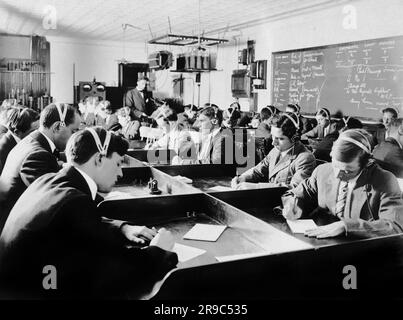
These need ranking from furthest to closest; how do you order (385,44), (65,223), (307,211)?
1. (385,44)
2. (307,211)
3. (65,223)

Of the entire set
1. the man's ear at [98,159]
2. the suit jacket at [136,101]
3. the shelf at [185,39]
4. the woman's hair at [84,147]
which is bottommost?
the man's ear at [98,159]

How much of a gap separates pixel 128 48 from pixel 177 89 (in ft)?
6.19

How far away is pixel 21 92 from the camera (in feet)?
33.0

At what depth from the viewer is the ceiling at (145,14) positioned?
6953mm

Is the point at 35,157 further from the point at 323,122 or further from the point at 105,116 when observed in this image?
the point at 105,116

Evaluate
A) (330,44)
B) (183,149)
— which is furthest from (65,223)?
(330,44)

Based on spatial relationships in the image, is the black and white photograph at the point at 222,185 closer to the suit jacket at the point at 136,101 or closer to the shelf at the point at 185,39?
the suit jacket at the point at 136,101

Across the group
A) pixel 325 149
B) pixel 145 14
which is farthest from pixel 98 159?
pixel 145 14

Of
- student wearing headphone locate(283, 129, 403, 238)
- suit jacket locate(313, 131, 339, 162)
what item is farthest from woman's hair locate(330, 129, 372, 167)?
suit jacket locate(313, 131, 339, 162)

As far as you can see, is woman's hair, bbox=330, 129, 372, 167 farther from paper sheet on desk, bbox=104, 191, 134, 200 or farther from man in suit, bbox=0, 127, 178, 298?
paper sheet on desk, bbox=104, 191, 134, 200

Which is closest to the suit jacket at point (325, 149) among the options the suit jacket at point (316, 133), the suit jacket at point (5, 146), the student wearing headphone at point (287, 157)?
the suit jacket at point (316, 133)

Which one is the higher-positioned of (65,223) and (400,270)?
(65,223)

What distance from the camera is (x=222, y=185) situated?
12.5ft
